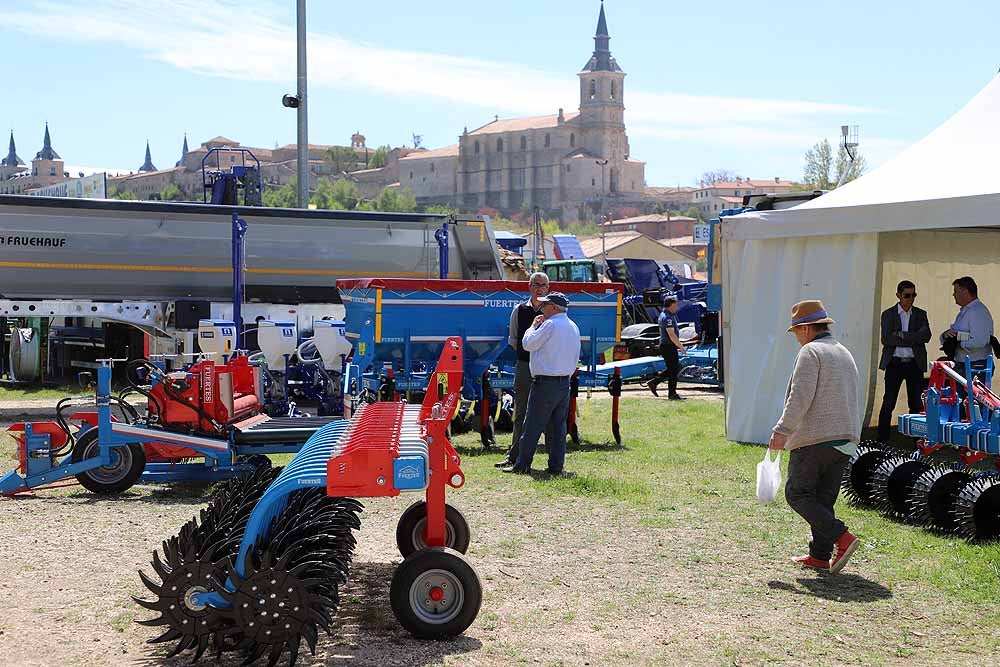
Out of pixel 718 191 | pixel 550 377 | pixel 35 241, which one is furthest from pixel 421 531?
pixel 718 191

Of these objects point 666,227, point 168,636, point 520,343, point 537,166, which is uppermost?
point 537,166

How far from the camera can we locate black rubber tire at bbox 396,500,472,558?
646 cm

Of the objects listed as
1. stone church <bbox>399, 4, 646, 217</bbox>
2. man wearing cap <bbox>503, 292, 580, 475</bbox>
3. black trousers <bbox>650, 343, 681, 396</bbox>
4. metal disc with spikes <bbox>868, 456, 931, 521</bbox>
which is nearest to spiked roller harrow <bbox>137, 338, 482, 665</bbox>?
metal disc with spikes <bbox>868, 456, 931, 521</bbox>

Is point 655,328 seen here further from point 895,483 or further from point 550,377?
point 895,483

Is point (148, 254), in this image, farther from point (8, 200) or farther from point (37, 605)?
point (37, 605)

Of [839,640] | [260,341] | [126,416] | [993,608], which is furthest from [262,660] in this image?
[260,341]

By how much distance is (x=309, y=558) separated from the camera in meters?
5.48

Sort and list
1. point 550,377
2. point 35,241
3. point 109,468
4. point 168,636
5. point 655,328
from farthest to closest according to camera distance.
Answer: point 655,328, point 35,241, point 550,377, point 109,468, point 168,636

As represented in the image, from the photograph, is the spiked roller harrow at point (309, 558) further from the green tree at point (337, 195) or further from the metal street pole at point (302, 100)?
the green tree at point (337, 195)

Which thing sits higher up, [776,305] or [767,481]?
[776,305]

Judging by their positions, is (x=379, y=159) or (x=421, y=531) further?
(x=379, y=159)

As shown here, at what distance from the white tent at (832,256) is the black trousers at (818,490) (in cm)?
417

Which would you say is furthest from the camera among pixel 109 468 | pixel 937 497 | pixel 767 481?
pixel 109 468

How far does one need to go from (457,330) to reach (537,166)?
161m
